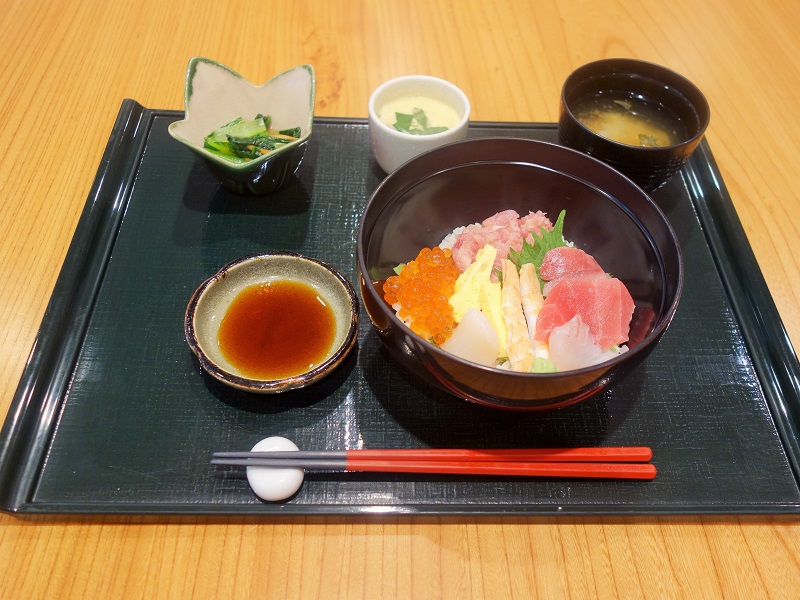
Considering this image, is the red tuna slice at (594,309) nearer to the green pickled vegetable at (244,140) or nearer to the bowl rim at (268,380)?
the bowl rim at (268,380)

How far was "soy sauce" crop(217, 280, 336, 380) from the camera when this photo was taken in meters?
1.35

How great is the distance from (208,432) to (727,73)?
2.48 metres

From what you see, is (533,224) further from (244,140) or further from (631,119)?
(244,140)

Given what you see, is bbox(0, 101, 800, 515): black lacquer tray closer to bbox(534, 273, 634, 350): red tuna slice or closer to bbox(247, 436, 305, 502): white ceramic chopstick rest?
bbox(247, 436, 305, 502): white ceramic chopstick rest

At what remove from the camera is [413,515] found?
1.17 meters

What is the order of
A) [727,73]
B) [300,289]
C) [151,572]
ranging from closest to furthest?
[151,572], [300,289], [727,73]

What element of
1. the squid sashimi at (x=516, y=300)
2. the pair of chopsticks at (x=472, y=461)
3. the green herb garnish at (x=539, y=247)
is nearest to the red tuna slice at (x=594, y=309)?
the squid sashimi at (x=516, y=300)

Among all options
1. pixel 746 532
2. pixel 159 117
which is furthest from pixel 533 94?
pixel 746 532

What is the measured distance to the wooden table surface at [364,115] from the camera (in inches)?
45.2

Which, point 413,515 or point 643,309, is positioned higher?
point 643,309

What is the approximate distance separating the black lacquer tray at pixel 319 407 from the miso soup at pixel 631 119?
0.31 meters

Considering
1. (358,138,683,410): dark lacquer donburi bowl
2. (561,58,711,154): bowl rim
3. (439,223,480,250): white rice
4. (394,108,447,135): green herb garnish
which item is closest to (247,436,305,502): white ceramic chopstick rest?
(358,138,683,410): dark lacquer donburi bowl

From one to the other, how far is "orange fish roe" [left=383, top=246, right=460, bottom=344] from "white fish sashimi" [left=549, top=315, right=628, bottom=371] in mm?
240

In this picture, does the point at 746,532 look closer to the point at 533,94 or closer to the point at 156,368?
the point at 156,368
